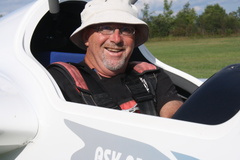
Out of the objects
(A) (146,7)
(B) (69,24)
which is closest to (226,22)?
(A) (146,7)

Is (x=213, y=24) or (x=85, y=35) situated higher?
(x=85, y=35)

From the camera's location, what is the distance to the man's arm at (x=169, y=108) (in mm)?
2582

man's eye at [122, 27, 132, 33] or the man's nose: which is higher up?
man's eye at [122, 27, 132, 33]

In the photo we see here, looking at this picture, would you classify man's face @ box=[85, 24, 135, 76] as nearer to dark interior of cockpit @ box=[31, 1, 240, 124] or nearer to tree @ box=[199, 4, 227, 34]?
dark interior of cockpit @ box=[31, 1, 240, 124]

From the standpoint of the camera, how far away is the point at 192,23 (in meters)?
55.2

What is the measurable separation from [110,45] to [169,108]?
1.70 feet

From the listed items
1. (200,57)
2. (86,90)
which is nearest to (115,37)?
(86,90)

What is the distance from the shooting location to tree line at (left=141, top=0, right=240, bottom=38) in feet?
148

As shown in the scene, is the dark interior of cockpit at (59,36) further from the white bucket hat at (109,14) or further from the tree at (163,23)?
the tree at (163,23)

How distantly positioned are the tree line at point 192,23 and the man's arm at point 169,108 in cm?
4239

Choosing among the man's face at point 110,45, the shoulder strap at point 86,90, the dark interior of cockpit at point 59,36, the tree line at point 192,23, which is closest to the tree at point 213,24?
the tree line at point 192,23

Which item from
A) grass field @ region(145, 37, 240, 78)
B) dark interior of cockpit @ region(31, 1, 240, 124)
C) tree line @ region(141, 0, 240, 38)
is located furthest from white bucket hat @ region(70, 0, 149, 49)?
tree line @ region(141, 0, 240, 38)

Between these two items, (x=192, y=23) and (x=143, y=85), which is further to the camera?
(x=192, y=23)

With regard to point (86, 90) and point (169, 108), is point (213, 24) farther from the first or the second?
point (86, 90)
